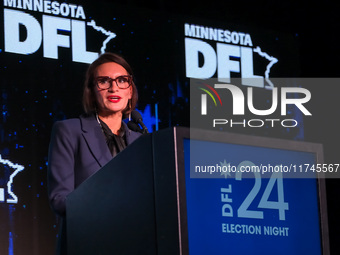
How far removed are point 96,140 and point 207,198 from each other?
2.81ft

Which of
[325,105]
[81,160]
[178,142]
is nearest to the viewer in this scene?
[178,142]

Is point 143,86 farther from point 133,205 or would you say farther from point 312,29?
point 133,205

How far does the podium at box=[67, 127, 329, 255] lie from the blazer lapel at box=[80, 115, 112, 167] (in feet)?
1.76

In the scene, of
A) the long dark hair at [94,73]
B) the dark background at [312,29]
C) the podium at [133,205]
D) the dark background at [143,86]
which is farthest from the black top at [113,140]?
the dark background at [312,29]

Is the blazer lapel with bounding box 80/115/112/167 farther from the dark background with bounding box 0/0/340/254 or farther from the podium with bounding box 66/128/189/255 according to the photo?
the dark background with bounding box 0/0/340/254

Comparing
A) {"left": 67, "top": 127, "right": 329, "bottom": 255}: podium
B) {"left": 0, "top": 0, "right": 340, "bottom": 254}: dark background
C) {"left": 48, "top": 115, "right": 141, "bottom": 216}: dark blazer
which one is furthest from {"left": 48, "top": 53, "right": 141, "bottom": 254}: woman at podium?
{"left": 0, "top": 0, "right": 340, "bottom": 254}: dark background

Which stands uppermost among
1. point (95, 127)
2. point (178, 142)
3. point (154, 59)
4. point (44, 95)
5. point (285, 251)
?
point (154, 59)

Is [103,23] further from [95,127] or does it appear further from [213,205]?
[213,205]

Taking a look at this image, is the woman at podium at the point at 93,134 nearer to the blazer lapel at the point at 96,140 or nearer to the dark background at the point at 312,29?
the blazer lapel at the point at 96,140

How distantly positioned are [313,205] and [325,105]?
338 centimetres

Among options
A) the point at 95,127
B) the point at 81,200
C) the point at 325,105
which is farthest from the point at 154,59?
the point at 81,200

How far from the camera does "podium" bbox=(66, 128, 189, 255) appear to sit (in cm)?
124

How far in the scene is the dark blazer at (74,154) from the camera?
77.1 inches

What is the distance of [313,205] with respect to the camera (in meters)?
1.44
